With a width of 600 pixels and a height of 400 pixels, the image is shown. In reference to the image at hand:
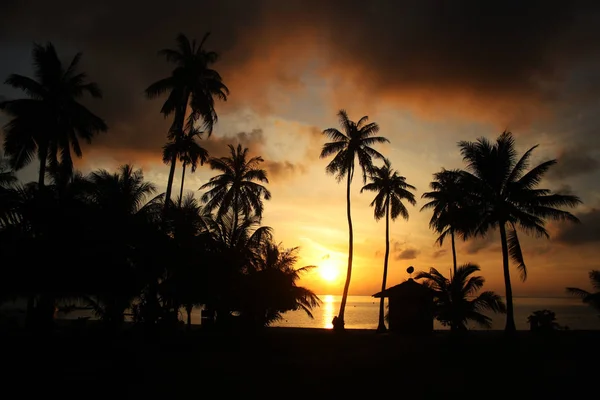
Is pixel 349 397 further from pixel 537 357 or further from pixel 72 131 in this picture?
pixel 72 131

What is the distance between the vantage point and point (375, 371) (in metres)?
14.0

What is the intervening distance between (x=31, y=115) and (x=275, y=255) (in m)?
17.1

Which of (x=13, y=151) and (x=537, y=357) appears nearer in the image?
(x=537, y=357)

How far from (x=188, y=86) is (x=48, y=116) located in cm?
831

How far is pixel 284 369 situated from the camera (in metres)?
14.2

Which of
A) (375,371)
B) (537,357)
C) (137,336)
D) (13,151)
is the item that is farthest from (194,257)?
(537,357)

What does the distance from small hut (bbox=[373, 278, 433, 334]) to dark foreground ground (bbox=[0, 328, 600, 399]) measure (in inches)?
315

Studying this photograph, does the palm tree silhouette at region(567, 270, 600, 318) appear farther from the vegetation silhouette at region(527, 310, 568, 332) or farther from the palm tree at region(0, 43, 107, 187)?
the palm tree at region(0, 43, 107, 187)

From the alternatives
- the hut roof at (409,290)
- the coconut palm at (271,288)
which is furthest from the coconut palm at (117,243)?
the hut roof at (409,290)

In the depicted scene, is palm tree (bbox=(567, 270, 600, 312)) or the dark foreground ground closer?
the dark foreground ground

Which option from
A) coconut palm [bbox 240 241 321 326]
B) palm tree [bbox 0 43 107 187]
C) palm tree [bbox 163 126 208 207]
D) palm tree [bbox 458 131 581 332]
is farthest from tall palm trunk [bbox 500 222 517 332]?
palm tree [bbox 0 43 107 187]

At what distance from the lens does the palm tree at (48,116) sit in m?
24.1

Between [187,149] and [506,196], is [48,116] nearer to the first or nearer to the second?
[187,149]

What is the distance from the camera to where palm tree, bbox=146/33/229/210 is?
26.7 metres
